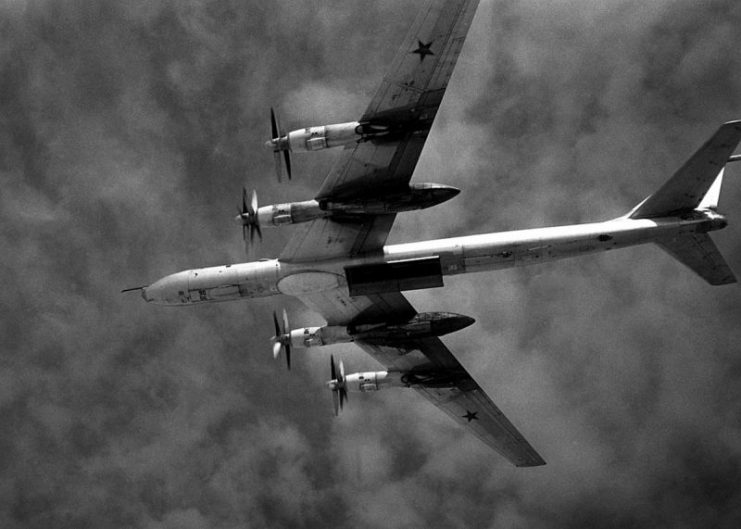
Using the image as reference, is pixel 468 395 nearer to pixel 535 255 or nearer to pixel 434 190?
pixel 535 255

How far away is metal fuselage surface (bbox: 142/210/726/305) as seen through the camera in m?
50.8

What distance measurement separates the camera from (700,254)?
5144cm

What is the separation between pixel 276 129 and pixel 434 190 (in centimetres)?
985

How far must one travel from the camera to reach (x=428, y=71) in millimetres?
45344

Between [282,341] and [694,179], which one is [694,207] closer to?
[694,179]

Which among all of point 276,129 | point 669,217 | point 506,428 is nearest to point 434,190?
point 276,129

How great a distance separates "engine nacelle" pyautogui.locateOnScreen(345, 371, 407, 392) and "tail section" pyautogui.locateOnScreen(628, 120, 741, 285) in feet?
64.4

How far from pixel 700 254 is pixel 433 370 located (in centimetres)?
1943

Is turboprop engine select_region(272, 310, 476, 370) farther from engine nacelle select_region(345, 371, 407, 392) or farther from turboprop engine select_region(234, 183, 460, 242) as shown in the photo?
turboprop engine select_region(234, 183, 460, 242)

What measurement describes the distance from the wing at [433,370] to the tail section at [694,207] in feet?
53.5

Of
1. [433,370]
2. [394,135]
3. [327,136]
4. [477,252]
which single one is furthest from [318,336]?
[394,135]

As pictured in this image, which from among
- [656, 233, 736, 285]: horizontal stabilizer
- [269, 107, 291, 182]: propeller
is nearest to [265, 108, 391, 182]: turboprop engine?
[269, 107, 291, 182]: propeller

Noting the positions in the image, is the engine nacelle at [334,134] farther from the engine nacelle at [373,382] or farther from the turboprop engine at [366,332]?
the engine nacelle at [373,382]

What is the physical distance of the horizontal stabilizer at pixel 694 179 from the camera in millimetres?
49594
